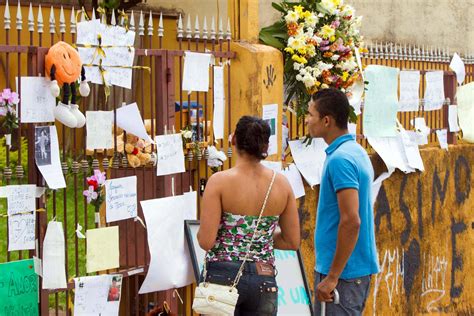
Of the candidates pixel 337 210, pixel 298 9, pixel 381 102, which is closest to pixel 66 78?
pixel 337 210

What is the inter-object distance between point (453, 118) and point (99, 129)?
5.46 m

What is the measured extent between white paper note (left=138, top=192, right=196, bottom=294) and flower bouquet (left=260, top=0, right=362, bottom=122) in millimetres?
1676

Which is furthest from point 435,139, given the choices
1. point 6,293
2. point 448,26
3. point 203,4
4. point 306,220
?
point 448,26

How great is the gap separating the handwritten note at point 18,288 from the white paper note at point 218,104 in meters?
1.92

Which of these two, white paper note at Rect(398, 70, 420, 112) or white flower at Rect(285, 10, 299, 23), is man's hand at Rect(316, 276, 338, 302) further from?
white paper note at Rect(398, 70, 420, 112)

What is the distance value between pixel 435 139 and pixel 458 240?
1.12 meters

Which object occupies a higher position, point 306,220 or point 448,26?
point 448,26

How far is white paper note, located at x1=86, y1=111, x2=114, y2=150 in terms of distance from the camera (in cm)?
616

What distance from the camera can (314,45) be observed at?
25.6ft

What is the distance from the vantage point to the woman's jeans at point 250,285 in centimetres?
548

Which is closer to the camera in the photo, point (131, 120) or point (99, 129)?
point (99, 129)

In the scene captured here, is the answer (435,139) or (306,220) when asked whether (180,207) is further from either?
(435,139)

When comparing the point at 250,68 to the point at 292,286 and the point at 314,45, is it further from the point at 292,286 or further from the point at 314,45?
the point at 292,286

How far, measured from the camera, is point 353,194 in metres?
5.49
